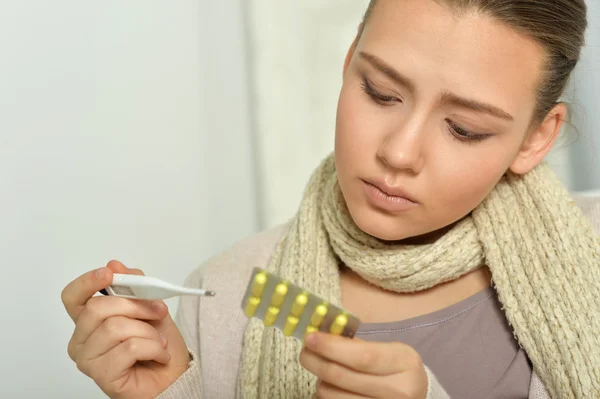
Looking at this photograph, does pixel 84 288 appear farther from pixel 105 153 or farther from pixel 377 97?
pixel 105 153

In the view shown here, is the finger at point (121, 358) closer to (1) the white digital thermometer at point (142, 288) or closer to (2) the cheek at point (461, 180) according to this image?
(1) the white digital thermometer at point (142, 288)

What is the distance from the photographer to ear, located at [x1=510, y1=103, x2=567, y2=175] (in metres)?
0.91

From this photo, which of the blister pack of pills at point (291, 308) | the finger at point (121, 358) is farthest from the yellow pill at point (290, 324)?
the finger at point (121, 358)

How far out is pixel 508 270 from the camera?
36.5 inches

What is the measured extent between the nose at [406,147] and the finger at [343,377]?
0.24m

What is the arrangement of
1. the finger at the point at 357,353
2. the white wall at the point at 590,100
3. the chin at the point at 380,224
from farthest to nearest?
the white wall at the point at 590,100 → the chin at the point at 380,224 → the finger at the point at 357,353

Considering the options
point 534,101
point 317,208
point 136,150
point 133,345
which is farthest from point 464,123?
point 136,150

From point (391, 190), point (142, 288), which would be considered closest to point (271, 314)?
point (142, 288)

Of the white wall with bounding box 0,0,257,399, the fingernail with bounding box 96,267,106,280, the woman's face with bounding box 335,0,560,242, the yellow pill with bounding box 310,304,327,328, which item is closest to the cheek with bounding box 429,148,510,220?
the woman's face with bounding box 335,0,560,242

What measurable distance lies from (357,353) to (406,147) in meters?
0.26

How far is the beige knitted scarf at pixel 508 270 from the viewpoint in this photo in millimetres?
879

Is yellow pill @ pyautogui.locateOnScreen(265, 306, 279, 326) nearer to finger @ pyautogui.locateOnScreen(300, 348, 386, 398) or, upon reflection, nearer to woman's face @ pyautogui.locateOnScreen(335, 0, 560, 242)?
finger @ pyautogui.locateOnScreen(300, 348, 386, 398)

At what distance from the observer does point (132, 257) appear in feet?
4.83

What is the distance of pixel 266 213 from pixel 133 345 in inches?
34.2
